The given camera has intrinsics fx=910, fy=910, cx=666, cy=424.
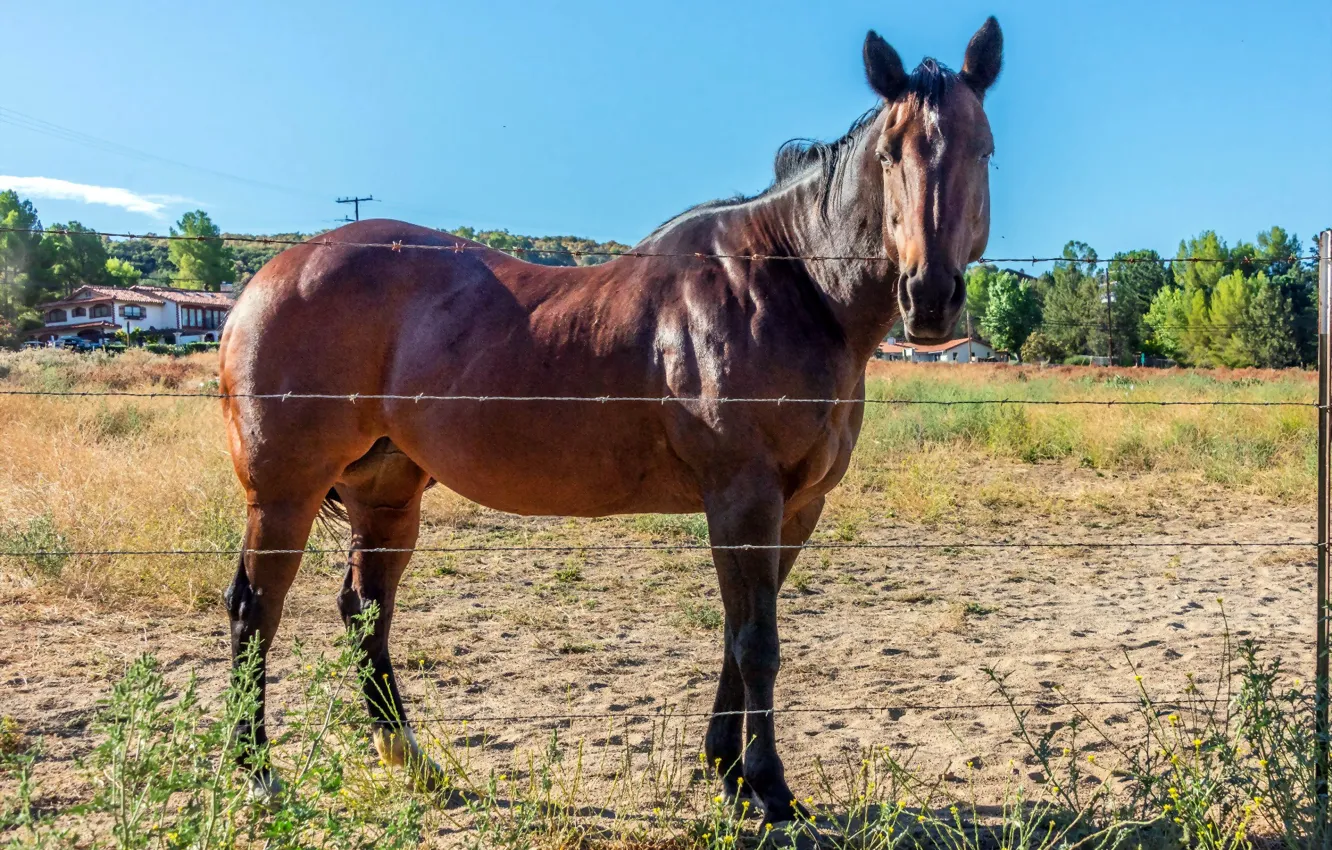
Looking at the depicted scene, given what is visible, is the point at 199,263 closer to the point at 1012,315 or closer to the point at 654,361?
the point at 1012,315

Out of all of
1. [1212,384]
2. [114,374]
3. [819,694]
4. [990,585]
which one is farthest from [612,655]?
[1212,384]

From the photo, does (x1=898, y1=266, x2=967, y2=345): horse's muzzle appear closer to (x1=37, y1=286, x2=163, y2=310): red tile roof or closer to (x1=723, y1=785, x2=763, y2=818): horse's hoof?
(x1=723, y1=785, x2=763, y2=818): horse's hoof

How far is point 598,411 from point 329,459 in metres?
1.14

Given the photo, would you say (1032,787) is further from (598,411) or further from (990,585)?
(990,585)

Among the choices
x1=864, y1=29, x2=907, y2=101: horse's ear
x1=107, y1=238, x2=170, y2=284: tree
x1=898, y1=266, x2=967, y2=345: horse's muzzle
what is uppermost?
x1=107, y1=238, x2=170, y2=284: tree

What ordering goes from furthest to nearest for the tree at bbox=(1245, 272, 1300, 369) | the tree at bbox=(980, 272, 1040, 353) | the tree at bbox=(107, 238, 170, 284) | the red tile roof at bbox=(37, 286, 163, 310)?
the tree at bbox=(107, 238, 170, 284), the tree at bbox=(980, 272, 1040, 353), the red tile roof at bbox=(37, 286, 163, 310), the tree at bbox=(1245, 272, 1300, 369)

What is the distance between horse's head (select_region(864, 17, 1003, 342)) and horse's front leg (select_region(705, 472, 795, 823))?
2.41ft

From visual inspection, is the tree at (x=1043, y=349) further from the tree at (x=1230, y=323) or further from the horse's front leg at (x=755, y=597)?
the horse's front leg at (x=755, y=597)

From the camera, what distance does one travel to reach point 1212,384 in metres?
20.7

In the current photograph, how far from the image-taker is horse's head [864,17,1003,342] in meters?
2.52

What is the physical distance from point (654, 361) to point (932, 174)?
1059 millimetres

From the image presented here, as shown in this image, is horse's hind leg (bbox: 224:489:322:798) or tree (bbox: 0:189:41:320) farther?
tree (bbox: 0:189:41:320)

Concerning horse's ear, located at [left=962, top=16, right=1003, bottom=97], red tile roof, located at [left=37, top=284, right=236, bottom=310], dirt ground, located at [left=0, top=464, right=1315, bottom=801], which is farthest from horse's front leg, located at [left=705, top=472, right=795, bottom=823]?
red tile roof, located at [left=37, top=284, right=236, bottom=310]

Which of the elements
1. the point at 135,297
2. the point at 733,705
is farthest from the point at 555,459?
the point at 135,297
